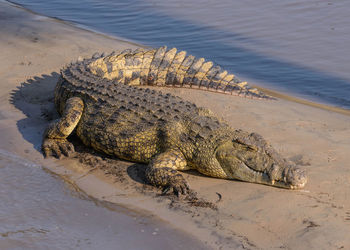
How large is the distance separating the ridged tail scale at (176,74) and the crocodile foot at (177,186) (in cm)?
286

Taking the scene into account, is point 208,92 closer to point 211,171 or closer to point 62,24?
point 211,171

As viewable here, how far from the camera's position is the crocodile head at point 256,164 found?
4270mm

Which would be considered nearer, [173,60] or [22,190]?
[22,190]

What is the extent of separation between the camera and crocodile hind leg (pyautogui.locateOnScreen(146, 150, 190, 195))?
172 inches

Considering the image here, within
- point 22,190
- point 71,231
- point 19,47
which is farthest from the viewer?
point 19,47

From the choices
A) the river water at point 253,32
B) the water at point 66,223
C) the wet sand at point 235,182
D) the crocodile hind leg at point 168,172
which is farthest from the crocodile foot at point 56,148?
the river water at point 253,32

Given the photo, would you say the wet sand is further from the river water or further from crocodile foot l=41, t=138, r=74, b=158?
the river water

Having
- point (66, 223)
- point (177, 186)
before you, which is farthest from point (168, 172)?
point (66, 223)

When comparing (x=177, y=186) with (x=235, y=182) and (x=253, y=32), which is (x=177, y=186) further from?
(x=253, y=32)

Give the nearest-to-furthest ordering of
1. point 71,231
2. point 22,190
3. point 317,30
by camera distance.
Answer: point 71,231 < point 22,190 < point 317,30

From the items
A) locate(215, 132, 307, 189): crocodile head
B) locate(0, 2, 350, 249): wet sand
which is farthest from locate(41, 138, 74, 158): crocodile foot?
locate(215, 132, 307, 189): crocodile head

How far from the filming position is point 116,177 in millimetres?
4676

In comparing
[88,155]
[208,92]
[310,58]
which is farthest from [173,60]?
[310,58]

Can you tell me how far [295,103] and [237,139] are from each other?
2843 millimetres
